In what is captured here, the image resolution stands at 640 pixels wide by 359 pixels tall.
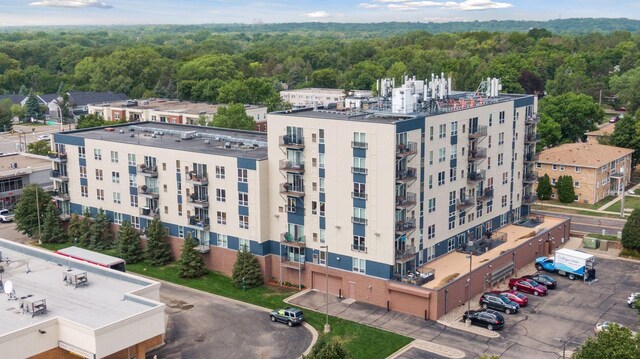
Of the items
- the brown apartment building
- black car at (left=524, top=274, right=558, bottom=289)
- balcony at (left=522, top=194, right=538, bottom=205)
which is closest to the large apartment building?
balcony at (left=522, top=194, right=538, bottom=205)

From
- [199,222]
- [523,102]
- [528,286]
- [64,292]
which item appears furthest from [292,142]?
[523,102]

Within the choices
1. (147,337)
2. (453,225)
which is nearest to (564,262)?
(453,225)

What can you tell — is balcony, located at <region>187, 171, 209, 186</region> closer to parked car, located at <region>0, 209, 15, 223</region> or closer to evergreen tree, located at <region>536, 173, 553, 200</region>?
parked car, located at <region>0, 209, 15, 223</region>

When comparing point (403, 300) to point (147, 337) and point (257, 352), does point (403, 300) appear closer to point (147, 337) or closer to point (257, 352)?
point (257, 352)

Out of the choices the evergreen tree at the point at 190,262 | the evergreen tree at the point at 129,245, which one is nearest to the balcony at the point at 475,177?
the evergreen tree at the point at 190,262

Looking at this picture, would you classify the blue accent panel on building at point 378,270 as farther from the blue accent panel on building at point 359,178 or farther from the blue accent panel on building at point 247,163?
the blue accent panel on building at point 247,163

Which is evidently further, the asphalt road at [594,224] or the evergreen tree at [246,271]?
the asphalt road at [594,224]
